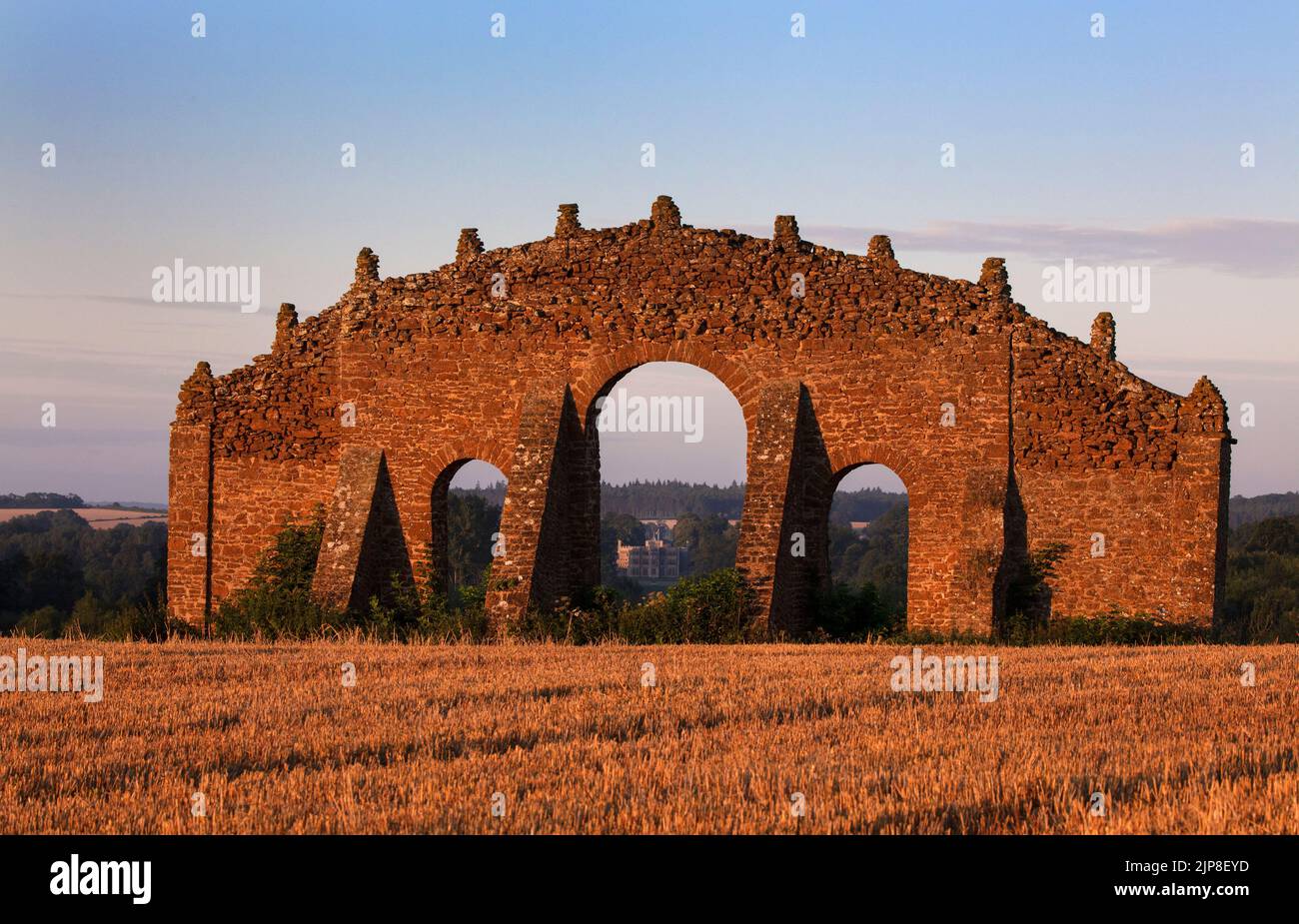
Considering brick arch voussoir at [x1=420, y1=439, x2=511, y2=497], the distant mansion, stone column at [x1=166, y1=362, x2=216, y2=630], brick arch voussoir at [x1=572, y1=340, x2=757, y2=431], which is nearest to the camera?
brick arch voussoir at [x1=572, y1=340, x2=757, y2=431]

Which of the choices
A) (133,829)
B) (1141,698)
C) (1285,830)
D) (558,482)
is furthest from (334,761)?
(558,482)

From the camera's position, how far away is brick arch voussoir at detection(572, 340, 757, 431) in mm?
19781

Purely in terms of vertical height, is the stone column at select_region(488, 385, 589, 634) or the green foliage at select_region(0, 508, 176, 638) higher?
the stone column at select_region(488, 385, 589, 634)

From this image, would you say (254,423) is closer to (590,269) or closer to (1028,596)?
(590,269)

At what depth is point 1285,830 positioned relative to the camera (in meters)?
6.35

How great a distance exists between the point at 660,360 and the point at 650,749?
11.7 m

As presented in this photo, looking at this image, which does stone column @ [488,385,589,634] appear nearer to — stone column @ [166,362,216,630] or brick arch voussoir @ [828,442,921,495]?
brick arch voussoir @ [828,442,921,495]

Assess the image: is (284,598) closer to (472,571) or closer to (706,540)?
(472,571)

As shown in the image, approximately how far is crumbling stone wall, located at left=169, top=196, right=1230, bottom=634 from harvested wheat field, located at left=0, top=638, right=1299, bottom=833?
4948 millimetres

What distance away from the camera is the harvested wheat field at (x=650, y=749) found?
683 centimetres

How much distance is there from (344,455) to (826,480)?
7.18 metres

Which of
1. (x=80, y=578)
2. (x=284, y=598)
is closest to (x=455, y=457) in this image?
(x=284, y=598)

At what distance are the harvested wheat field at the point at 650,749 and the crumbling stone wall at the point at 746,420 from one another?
495 cm

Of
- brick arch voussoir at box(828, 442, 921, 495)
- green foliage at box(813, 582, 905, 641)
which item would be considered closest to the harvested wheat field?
green foliage at box(813, 582, 905, 641)
